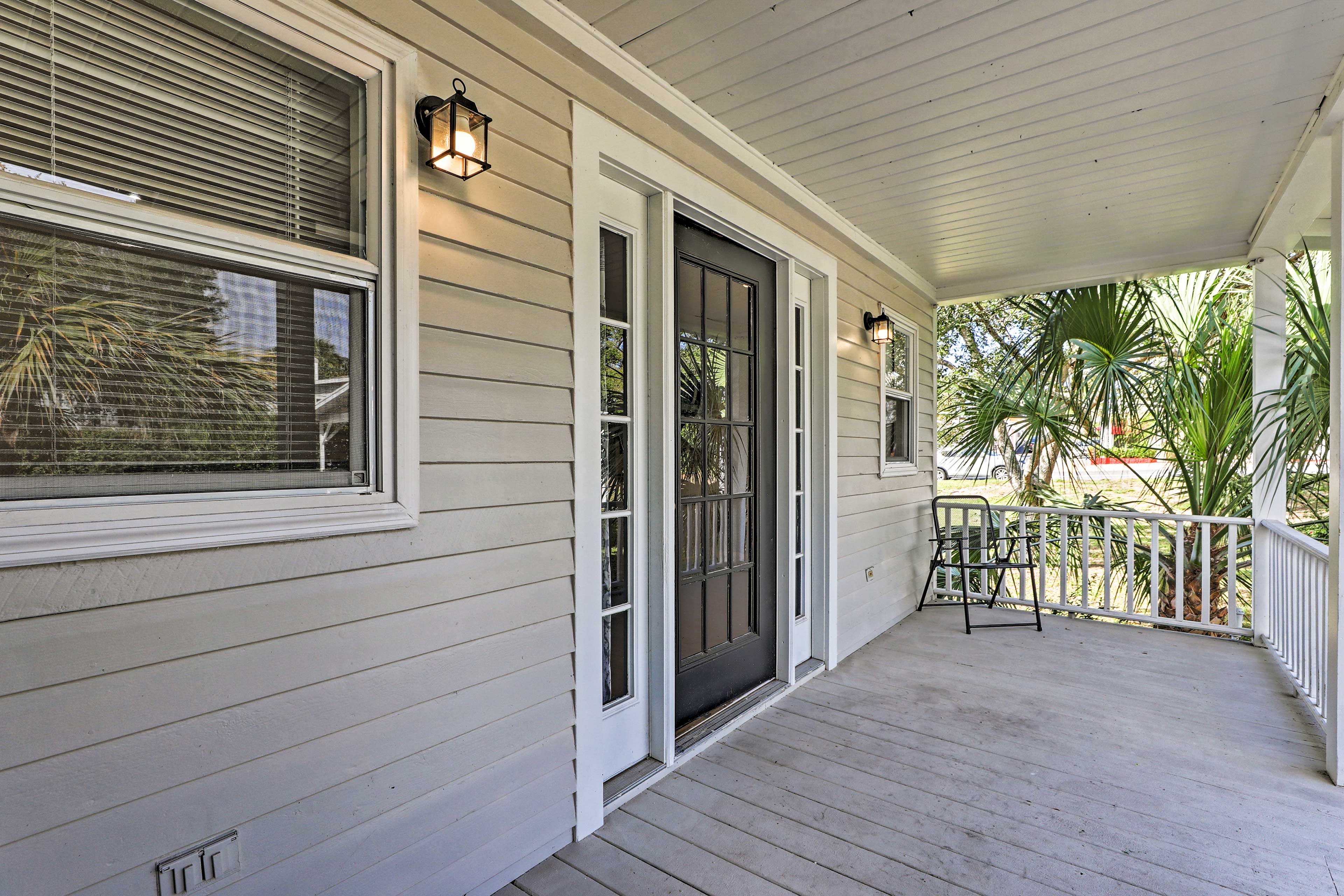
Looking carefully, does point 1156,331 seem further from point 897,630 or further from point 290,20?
point 290,20

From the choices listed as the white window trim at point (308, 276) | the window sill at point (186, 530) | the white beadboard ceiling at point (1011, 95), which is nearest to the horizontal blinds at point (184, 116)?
the white window trim at point (308, 276)

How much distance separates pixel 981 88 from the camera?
234 cm

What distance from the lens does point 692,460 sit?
2.72m

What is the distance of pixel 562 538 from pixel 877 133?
206 cm

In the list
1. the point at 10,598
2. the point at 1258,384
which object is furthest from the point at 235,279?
the point at 1258,384

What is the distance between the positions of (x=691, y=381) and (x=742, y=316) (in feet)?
1.77

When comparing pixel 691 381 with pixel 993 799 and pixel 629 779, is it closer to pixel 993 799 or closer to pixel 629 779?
pixel 629 779

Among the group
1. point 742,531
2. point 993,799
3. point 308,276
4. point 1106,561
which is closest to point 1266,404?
point 1106,561

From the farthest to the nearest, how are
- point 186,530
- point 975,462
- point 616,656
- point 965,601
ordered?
point 975,462, point 965,601, point 616,656, point 186,530

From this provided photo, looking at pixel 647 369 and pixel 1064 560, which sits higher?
pixel 647 369

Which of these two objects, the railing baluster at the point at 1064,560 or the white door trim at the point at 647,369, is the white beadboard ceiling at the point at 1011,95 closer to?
the white door trim at the point at 647,369

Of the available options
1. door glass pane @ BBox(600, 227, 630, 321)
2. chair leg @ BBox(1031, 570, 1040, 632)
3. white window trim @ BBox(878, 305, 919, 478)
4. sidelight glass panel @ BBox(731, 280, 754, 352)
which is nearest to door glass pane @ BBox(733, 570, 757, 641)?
sidelight glass panel @ BBox(731, 280, 754, 352)

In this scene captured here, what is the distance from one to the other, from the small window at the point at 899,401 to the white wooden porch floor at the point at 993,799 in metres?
1.65

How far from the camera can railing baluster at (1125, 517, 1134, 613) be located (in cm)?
449
